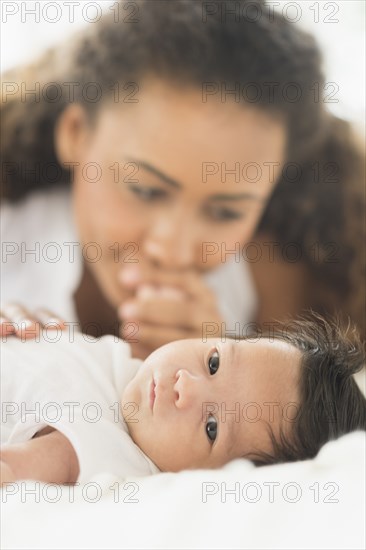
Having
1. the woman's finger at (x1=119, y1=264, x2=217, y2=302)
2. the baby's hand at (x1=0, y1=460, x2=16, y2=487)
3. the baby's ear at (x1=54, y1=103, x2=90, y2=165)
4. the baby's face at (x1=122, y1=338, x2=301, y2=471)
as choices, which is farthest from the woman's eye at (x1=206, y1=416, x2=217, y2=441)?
the baby's ear at (x1=54, y1=103, x2=90, y2=165)

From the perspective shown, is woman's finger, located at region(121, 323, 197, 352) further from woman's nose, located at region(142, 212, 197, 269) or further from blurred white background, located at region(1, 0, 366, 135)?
blurred white background, located at region(1, 0, 366, 135)

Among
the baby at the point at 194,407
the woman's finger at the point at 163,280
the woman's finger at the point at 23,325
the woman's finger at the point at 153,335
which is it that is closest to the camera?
the baby at the point at 194,407

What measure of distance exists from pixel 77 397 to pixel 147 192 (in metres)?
0.55

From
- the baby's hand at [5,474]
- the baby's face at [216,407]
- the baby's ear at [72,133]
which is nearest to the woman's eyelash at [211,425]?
the baby's face at [216,407]

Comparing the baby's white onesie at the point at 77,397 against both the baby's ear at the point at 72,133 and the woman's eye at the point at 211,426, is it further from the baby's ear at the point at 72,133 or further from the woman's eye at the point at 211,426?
the baby's ear at the point at 72,133

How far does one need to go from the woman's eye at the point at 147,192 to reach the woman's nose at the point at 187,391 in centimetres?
54

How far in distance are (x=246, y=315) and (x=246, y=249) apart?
132mm

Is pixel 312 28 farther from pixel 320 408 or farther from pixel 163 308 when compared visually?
pixel 320 408

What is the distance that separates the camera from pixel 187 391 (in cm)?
63

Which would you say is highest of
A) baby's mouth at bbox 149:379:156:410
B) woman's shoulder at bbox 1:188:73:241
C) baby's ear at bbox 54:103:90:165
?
baby's ear at bbox 54:103:90:165

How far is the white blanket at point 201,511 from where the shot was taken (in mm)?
510

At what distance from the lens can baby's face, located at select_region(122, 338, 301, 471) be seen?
64 centimetres

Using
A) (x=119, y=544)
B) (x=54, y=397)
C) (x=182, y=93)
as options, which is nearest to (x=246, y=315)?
(x=182, y=93)

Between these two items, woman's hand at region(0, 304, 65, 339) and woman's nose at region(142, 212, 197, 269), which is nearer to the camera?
woman's hand at region(0, 304, 65, 339)
